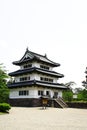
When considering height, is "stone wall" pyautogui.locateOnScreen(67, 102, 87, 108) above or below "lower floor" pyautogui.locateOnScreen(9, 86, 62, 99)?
below

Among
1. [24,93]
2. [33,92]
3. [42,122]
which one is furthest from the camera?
[24,93]

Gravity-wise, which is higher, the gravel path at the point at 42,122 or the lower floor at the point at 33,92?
Result: the lower floor at the point at 33,92

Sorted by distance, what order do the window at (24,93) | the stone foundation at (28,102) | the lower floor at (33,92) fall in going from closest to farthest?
the stone foundation at (28,102) → the lower floor at (33,92) → the window at (24,93)

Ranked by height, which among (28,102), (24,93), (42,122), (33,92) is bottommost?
(42,122)

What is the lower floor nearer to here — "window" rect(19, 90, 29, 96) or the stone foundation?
"window" rect(19, 90, 29, 96)

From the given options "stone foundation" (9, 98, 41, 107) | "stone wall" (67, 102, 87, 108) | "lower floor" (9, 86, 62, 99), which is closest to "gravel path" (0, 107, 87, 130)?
"stone wall" (67, 102, 87, 108)

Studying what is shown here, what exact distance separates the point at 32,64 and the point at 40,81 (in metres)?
5.42

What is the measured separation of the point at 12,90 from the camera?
48844mm

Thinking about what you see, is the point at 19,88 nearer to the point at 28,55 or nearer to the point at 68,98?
the point at 28,55

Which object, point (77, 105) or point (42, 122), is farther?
point (77, 105)

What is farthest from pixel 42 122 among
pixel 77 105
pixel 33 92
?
pixel 33 92

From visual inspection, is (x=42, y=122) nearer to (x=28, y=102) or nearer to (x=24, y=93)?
(x=28, y=102)

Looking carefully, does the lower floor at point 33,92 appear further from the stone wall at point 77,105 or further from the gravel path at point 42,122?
the gravel path at point 42,122

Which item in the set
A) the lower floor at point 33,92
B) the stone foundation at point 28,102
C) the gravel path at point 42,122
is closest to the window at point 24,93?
the lower floor at point 33,92
